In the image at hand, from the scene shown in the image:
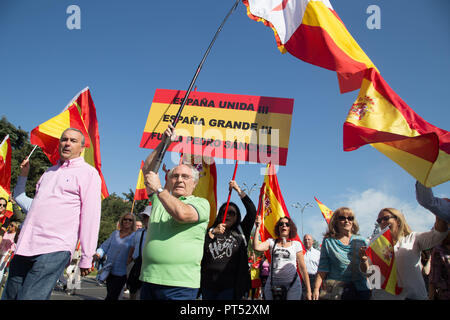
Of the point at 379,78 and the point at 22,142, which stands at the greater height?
the point at 22,142

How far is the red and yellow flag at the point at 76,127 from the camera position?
4.73m

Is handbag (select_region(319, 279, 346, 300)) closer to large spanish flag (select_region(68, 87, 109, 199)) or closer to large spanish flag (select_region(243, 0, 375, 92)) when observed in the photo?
large spanish flag (select_region(243, 0, 375, 92))

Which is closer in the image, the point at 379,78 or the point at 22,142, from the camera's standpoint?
the point at 379,78

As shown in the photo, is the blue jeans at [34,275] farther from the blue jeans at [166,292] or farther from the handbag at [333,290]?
the handbag at [333,290]

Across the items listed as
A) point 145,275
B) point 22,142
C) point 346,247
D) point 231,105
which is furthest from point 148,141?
point 22,142

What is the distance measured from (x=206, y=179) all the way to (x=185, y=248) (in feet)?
7.78

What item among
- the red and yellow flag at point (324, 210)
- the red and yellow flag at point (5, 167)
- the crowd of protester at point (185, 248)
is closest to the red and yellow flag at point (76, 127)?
the crowd of protester at point (185, 248)

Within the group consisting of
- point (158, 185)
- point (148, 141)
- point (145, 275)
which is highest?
point (148, 141)

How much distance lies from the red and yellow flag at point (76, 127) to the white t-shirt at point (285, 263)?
2818 millimetres

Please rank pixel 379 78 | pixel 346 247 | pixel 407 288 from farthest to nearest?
1. pixel 379 78
2. pixel 346 247
3. pixel 407 288

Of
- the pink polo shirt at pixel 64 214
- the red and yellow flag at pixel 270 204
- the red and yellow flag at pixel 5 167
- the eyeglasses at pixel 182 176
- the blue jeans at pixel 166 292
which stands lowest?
the blue jeans at pixel 166 292

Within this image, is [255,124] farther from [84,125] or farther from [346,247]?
[84,125]

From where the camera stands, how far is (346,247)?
3.35 m

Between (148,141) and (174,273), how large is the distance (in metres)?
3.08
